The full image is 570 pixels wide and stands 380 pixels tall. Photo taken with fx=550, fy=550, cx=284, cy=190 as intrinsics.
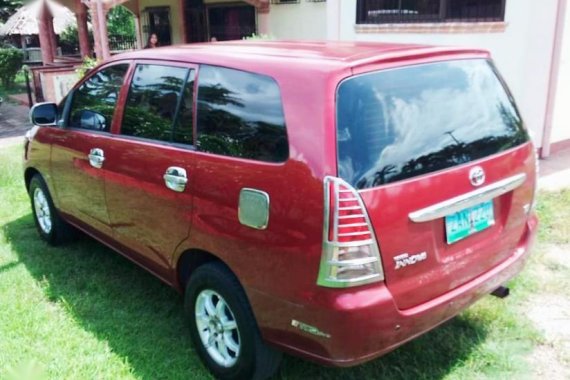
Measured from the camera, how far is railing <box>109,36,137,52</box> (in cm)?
2405

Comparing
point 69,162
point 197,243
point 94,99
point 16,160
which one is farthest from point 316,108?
point 16,160

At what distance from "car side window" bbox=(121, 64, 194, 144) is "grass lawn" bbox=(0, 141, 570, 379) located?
1.25 meters

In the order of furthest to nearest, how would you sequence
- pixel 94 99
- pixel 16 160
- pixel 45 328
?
pixel 16 160 < pixel 94 99 < pixel 45 328

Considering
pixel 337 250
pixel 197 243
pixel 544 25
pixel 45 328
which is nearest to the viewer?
pixel 337 250

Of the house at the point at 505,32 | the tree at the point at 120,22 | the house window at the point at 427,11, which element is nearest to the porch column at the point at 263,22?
the house at the point at 505,32

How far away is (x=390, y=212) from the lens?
236 centimetres

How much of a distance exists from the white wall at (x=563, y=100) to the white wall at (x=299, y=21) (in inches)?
209

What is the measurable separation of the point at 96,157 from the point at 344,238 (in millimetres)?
2257

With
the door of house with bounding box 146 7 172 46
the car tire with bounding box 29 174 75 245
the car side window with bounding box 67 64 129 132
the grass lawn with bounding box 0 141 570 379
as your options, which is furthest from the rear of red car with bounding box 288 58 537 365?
the door of house with bounding box 146 7 172 46

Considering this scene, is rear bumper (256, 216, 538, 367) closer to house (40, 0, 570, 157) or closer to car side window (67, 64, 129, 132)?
car side window (67, 64, 129, 132)

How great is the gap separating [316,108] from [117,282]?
2.59 m

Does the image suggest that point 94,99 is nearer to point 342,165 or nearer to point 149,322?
point 149,322

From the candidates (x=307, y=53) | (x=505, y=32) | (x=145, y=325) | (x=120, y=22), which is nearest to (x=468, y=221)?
(x=307, y=53)

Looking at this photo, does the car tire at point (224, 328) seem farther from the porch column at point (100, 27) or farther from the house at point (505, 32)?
the porch column at point (100, 27)
